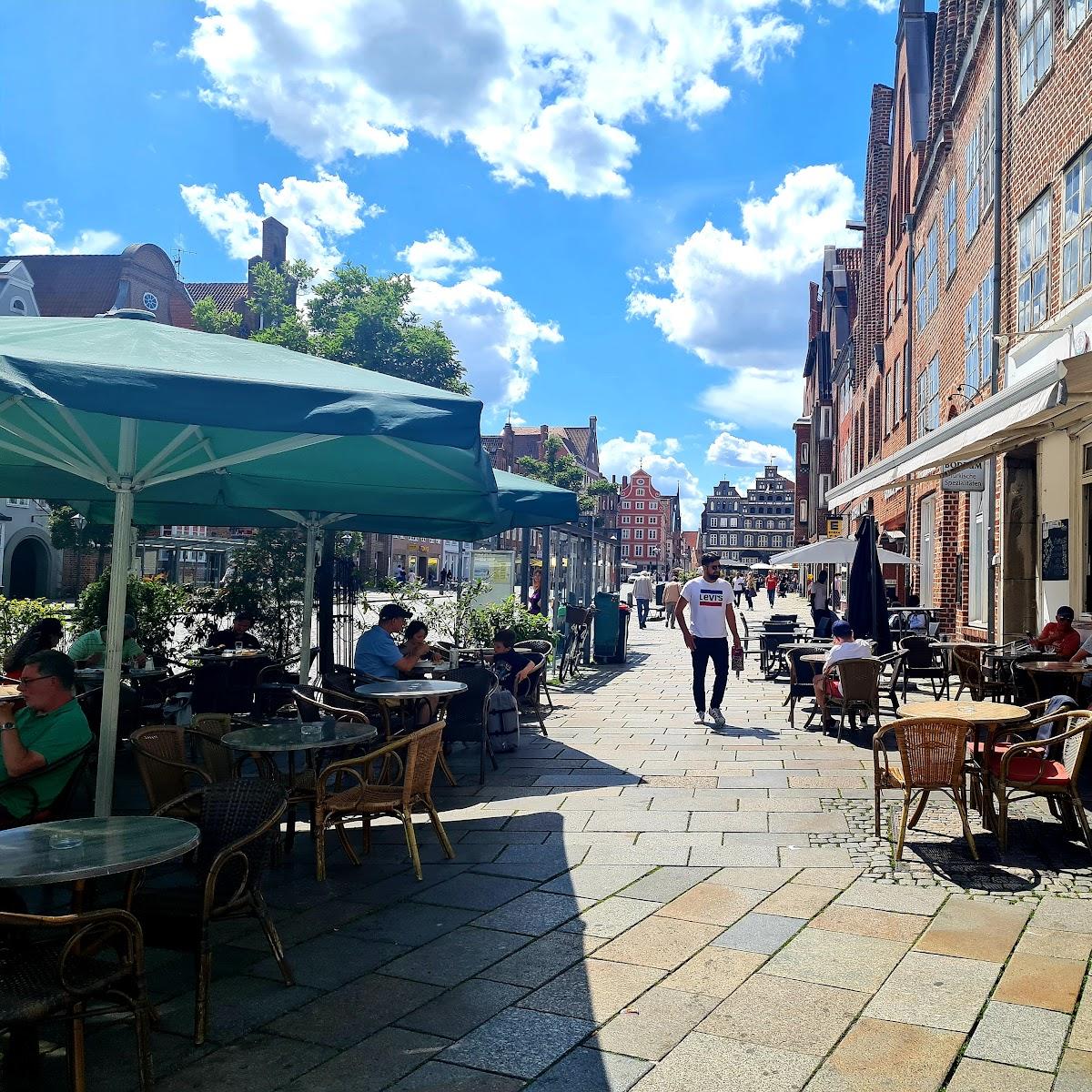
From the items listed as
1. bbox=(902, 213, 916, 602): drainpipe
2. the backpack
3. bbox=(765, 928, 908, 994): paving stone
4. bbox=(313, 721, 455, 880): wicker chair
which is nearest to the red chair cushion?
bbox=(765, 928, 908, 994): paving stone

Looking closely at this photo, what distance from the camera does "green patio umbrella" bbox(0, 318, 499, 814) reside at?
4.01 metres

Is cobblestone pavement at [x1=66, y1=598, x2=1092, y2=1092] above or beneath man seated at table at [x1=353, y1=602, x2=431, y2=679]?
beneath

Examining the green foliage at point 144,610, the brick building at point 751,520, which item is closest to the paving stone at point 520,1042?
the green foliage at point 144,610

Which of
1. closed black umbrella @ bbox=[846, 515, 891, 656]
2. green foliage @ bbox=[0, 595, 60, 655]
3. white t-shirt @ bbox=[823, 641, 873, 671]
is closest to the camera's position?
white t-shirt @ bbox=[823, 641, 873, 671]

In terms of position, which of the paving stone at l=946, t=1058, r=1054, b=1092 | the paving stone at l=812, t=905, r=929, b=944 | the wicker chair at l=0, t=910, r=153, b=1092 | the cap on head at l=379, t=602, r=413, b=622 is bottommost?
the paving stone at l=946, t=1058, r=1054, b=1092

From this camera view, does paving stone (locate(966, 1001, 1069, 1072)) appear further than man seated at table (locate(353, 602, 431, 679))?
No

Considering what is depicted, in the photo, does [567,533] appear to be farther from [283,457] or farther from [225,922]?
[225,922]

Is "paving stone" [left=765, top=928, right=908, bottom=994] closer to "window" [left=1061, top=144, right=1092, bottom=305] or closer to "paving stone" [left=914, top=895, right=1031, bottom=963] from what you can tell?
"paving stone" [left=914, top=895, right=1031, bottom=963]

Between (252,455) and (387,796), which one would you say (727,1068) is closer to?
(387,796)

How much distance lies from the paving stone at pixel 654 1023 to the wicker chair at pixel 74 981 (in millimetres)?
1449

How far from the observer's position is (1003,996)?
143 inches

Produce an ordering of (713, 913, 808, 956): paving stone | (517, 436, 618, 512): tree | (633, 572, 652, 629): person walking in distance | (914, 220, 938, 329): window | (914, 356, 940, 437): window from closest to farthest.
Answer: (713, 913, 808, 956): paving stone, (914, 356, 940, 437): window, (914, 220, 938, 329): window, (633, 572, 652, 629): person walking in distance, (517, 436, 618, 512): tree

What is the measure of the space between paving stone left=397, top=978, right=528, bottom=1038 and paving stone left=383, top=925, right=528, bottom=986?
0.10 meters

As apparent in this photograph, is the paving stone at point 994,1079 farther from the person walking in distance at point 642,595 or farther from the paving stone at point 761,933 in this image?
the person walking in distance at point 642,595
